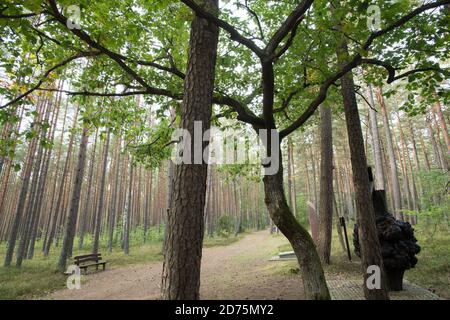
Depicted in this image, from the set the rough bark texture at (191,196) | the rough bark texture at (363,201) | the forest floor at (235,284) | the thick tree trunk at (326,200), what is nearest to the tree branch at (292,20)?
the rough bark texture at (191,196)

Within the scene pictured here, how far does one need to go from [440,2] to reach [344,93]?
2.53m

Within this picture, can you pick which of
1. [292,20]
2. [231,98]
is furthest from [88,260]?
[292,20]

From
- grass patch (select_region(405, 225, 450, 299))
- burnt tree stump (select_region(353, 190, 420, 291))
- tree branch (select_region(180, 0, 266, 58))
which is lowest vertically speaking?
grass patch (select_region(405, 225, 450, 299))

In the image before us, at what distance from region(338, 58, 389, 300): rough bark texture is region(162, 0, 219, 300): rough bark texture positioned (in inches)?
127

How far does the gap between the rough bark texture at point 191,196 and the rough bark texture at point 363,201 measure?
3.22 metres

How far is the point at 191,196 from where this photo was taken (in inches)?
115

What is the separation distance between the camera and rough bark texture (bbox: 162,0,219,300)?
2740 millimetres

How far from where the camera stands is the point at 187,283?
2.72 metres

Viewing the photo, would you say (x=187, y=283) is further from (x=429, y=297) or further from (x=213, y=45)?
(x=429, y=297)

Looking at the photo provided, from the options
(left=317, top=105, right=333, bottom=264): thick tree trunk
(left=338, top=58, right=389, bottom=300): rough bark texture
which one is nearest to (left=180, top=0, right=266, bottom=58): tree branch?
(left=338, top=58, right=389, bottom=300): rough bark texture

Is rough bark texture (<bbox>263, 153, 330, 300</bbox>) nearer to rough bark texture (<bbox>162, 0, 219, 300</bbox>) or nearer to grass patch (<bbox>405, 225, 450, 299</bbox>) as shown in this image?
rough bark texture (<bbox>162, 0, 219, 300</bbox>)
